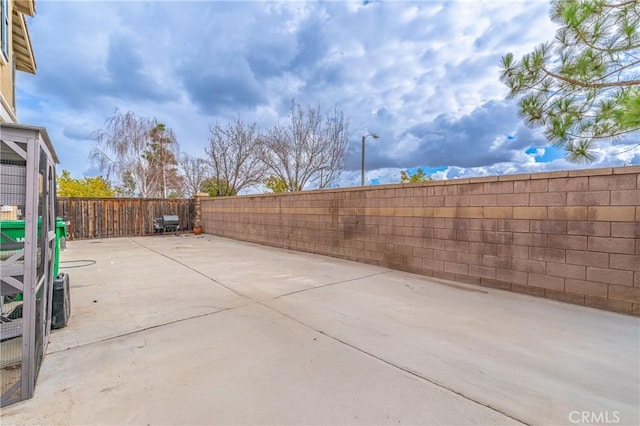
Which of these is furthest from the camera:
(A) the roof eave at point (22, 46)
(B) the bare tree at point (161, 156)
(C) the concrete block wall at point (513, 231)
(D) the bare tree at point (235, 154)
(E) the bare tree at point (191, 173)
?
(E) the bare tree at point (191, 173)

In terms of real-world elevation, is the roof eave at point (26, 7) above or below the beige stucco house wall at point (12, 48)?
above

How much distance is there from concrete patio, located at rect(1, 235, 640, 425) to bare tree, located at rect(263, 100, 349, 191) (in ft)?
40.1

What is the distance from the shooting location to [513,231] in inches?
168

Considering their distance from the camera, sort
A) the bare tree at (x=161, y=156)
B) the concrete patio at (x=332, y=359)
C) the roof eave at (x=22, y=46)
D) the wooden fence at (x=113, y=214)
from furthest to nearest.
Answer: the bare tree at (x=161, y=156), the wooden fence at (x=113, y=214), the roof eave at (x=22, y=46), the concrete patio at (x=332, y=359)

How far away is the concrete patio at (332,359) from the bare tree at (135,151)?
1650cm

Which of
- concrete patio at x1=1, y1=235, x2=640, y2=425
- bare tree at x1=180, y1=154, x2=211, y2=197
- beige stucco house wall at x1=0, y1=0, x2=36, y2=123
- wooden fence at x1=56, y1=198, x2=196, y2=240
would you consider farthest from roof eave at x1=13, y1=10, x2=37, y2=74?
bare tree at x1=180, y1=154, x2=211, y2=197

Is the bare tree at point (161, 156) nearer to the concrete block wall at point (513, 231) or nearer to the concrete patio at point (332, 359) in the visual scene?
the concrete block wall at point (513, 231)

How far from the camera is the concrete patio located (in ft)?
5.36

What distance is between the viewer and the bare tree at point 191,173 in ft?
67.4

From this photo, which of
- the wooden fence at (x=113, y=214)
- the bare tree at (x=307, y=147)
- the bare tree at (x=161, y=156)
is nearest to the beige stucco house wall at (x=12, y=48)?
the wooden fence at (x=113, y=214)

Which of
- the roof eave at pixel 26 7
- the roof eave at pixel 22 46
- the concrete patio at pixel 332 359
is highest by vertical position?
the roof eave at pixel 26 7

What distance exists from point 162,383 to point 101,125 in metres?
20.2

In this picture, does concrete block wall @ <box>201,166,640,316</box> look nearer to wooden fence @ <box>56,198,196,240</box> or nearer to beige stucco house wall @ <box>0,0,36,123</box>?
beige stucco house wall @ <box>0,0,36,123</box>

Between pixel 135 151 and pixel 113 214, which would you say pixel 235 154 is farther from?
pixel 113 214
